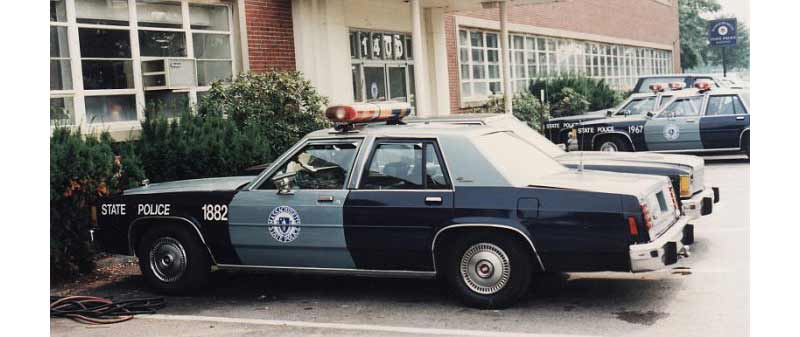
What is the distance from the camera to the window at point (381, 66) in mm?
16312

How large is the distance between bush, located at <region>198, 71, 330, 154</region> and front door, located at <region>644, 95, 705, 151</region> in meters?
6.76

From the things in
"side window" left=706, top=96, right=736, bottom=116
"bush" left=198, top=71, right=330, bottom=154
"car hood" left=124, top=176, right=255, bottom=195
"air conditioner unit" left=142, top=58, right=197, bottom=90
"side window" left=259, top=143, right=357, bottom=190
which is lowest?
"car hood" left=124, top=176, right=255, bottom=195

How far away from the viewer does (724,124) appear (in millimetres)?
16141

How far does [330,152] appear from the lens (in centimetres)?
745

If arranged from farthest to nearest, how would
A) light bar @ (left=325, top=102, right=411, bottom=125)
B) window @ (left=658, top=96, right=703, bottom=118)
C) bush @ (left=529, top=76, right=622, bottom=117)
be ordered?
bush @ (left=529, top=76, right=622, bottom=117)
window @ (left=658, top=96, right=703, bottom=118)
light bar @ (left=325, top=102, right=411, bottom=125)

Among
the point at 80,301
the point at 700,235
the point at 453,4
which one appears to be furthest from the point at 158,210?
the point at 453,4

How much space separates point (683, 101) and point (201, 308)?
11.7 m

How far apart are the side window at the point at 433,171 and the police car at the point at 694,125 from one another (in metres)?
10.2

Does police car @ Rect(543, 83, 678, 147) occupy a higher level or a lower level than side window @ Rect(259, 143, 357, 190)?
higher

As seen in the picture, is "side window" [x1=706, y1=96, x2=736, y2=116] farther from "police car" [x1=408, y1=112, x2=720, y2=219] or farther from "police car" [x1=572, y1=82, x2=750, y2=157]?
"police car" [x1=408, y1=112, x2=720, y2=219]

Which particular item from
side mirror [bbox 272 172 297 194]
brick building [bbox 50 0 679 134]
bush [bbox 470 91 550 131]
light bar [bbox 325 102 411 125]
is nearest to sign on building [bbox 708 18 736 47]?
bush [bbox 470 91 550 131]

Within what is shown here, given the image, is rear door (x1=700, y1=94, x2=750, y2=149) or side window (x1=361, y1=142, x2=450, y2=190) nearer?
side window (x1=361, y1=142, x2=450, y2=190)

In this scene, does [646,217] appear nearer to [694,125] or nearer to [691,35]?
[694,125]

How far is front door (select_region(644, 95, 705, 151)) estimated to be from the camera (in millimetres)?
16214
